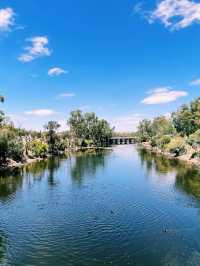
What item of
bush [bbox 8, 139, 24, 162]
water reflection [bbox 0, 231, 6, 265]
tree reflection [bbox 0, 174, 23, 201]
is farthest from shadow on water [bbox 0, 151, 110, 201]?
water reflection [bbox 0, 231, 6, 265]

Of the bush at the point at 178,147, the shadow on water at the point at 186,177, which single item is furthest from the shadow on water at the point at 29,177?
the bush at the point at 178,147

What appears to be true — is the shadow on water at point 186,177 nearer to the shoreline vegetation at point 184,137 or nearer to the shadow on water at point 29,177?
the shoreline vegetation at point 184,137

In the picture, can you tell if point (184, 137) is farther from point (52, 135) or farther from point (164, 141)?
point (52, 135)

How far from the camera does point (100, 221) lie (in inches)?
1807

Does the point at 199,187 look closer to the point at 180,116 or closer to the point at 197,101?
the point at 197,101

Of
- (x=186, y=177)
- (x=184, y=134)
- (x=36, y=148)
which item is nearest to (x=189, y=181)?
(x=186, y=177)

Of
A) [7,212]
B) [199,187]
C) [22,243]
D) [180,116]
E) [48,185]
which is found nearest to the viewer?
[22,243]

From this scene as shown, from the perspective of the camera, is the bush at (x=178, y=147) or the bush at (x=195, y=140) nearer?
the bush at (x=195, y=140)

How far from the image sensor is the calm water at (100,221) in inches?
1348

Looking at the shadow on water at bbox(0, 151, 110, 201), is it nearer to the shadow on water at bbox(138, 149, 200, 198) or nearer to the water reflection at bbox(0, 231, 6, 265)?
the shadow on water at bbox(138, 149, 200, 198)

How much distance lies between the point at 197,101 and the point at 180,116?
63.9 ft

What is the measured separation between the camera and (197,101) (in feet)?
525

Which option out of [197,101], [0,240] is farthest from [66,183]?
[197,101]

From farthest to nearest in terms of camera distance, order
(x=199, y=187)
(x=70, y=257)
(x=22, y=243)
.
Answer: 1. (x=199, y=187)
2. (x=22, y=243)
3. (x=70, y=257)
